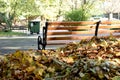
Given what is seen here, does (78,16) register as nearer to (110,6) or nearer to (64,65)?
(64,65)

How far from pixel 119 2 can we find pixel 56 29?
172ft

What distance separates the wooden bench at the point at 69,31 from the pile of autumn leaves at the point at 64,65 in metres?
4.31

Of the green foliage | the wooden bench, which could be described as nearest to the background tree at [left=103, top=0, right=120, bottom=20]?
the green foliage

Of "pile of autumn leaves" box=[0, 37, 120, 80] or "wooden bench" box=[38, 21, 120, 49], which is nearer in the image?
"pile of autumn leaves" box=[0, 37, 120, 80]

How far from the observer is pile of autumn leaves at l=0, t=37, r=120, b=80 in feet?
10.7

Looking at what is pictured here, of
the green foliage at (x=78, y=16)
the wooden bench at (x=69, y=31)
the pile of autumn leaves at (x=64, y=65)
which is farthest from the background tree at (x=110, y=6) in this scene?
the pile of autumn leaves at (x=64, y=65)

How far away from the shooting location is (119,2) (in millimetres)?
59688

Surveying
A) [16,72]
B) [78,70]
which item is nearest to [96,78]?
[78,70]

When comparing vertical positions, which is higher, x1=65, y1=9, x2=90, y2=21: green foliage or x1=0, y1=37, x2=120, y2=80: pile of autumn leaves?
x1=65, y1=9, x2=90, y2=21: green foliage

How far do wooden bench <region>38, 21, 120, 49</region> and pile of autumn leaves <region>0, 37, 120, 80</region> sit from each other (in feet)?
14.1

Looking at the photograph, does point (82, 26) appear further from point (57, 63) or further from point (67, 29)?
point (57, 63)

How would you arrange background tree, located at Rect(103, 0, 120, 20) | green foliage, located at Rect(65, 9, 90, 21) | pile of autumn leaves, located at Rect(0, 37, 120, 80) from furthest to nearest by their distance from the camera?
1. background tree, located at Rect(103, 0, 120, 20)
2. green foliage, located at Rect(65, 9, 90, 21)
3. pile of autumn leaves, located at Rect(0, 37, 120, 80)

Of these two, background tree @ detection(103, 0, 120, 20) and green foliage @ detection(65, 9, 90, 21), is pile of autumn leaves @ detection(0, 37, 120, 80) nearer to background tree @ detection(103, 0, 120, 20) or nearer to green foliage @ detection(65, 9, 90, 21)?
green foliage @ detection(65, 9, 90, 21)

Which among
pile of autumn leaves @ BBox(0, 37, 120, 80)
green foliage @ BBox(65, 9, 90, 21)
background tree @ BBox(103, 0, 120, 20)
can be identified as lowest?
pile of autumn leaves @ BBox(0, 37, 120, 80)
